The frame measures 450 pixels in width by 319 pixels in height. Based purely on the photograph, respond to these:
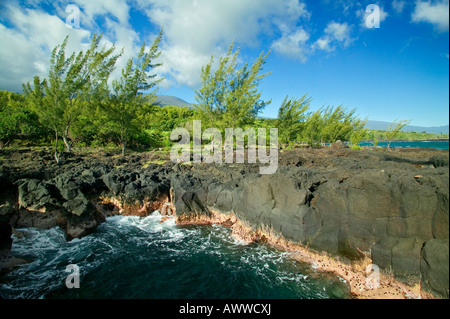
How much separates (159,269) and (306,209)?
711cm

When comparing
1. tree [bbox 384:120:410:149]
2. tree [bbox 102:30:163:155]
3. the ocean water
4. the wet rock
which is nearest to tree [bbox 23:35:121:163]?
tree [bbox 102:30:163:155]

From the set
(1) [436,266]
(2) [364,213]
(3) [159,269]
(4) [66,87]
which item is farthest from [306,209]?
(4) [66,87]

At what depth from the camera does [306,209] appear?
9.90 metres

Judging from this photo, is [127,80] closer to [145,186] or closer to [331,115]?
[145,186]

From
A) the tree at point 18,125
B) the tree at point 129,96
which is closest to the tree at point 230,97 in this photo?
the tree at point 129,96

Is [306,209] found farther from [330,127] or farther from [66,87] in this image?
[330,127]

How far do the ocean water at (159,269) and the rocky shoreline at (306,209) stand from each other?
81 cm

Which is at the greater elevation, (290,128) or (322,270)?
(290,128)

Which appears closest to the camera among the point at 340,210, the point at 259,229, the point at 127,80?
the point at 340,210

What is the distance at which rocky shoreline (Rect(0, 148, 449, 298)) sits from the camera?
279 inches

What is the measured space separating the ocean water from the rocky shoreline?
81 centimetres

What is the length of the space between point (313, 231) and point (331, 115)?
5484cm
